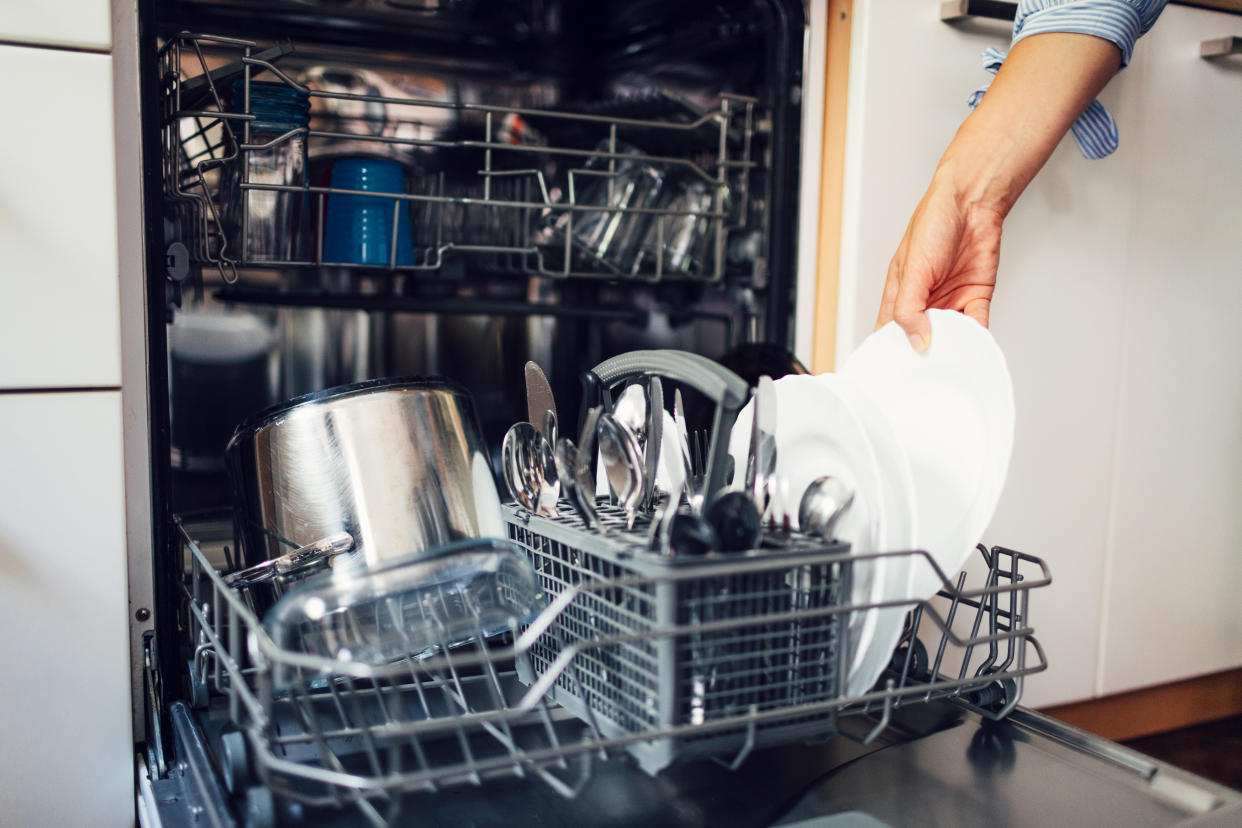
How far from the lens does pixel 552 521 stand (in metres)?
0.62

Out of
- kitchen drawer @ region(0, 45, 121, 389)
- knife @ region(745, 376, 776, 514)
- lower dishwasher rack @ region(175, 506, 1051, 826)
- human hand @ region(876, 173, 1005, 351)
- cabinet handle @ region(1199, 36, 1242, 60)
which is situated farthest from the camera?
cabinet handle @ region(1199, 36, 1242, 60)

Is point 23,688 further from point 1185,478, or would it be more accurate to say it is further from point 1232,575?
point 1232,575

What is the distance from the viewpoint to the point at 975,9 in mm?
969

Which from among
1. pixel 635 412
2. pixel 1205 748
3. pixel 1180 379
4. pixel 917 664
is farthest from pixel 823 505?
pixel 1205 748

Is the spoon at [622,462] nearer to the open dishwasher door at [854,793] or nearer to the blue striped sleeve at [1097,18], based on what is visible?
the open dishwasher door at [854,793]

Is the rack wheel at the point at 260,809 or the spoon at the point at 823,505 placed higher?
the spoon at the point at 823,505

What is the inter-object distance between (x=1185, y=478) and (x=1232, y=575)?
0.17 m

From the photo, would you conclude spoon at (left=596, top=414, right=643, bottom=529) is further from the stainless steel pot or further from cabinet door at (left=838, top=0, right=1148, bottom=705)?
cabinet door at (left=838, top=0, right=1148, bottom=705)

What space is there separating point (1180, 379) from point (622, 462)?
909 mm

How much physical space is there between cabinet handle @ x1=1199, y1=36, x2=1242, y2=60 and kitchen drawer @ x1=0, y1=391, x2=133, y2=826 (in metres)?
1.24

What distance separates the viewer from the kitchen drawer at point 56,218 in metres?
0.67

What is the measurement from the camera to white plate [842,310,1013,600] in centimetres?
61

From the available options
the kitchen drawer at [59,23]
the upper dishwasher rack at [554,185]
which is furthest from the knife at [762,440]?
the kitchen drawer at [59,23]

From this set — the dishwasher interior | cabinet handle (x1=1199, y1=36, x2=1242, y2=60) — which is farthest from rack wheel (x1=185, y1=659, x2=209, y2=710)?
cabinet handle (x1=1199, y1=36, x2=1242, y2=60)
